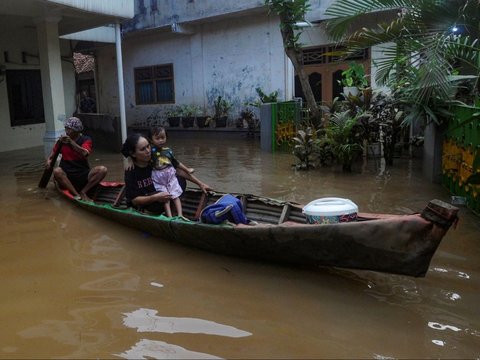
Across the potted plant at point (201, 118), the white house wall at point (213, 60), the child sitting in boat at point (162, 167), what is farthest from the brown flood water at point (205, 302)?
the potted plant at point (201, 118)

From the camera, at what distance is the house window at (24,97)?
1275 cm

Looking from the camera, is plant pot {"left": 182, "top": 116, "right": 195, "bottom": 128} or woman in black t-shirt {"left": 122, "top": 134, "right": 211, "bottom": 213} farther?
plant pot {"left": 182, "top": 116, "right": 195, "bottom": 128}

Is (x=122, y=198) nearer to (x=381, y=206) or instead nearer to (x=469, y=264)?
(x=381, y=206)

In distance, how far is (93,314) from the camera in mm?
3229

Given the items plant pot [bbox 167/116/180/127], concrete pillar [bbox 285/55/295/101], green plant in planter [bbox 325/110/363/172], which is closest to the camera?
green plant in planter [bbox 325/110/363/172]

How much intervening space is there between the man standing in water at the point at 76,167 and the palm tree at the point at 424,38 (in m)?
3.87

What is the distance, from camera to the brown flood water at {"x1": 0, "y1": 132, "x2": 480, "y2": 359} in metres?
2.77

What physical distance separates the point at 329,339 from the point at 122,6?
358 inches

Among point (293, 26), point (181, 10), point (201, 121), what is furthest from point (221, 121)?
point (293, 26)

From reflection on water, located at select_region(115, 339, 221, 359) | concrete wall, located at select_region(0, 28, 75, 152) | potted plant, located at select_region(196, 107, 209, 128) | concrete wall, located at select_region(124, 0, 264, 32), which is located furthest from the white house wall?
reflection on water, located at select_region(115, 339, 221, 359)

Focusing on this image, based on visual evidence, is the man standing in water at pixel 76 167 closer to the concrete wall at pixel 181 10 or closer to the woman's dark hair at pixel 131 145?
the woman's dark hair at pixel 131 145

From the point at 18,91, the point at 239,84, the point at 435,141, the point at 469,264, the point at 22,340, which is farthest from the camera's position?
the point at 239,84

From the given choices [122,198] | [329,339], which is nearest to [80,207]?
[122,198]

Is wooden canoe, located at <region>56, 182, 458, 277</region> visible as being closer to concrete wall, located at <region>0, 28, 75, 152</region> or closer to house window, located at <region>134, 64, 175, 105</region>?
concrete wall, located at <region>0, 28, 75, 152</region>
